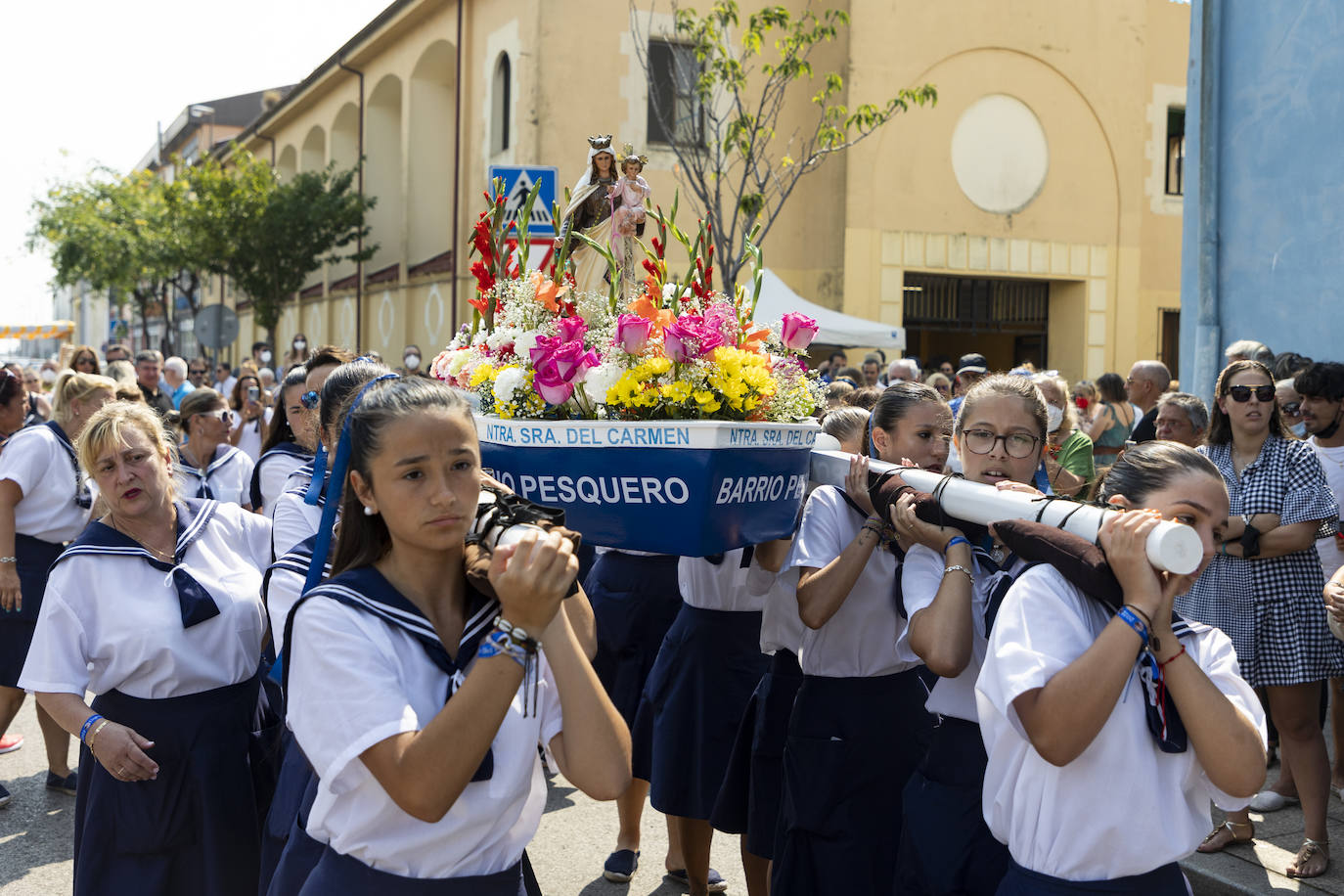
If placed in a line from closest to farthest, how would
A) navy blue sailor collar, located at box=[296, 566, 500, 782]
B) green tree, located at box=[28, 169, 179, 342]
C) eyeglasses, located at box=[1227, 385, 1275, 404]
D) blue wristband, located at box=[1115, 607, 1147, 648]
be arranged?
navy blue sailor collar, located at box=[296, 566, 500, 782] → blue wristband, located at box=[1115, 607, 1147, 648] → eyeglasses, located at box=[1227, 385, 1275, 404] → green tree, located at box=[28, 169, 179, 342]

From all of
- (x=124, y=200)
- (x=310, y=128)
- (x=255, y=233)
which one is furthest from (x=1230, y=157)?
(x=124, y=200)

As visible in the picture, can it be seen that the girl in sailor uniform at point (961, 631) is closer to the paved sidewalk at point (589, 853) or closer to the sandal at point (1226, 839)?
the paved sidewalk at point (589, 853)

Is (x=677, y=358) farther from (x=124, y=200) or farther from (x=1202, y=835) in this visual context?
(x=124, y=200)

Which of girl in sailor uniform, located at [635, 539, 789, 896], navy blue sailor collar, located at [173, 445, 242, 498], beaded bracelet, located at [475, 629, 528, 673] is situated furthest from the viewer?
navy blue sailor collar, located at [173, 445, 242, 498]

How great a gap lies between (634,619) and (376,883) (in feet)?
10.5

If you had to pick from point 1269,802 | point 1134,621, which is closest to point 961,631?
point 1134,621

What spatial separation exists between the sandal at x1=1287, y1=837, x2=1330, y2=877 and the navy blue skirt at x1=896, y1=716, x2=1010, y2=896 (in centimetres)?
244

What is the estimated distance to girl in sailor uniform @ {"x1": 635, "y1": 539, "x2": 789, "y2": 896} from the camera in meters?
4.56

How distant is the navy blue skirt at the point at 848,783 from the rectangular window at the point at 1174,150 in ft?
65.2

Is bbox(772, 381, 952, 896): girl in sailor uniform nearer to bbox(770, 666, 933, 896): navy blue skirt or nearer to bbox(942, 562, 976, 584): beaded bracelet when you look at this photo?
bbox(770, 666, 933, 896): navy blue skirt

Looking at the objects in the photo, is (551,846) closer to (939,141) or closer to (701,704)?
(701,704)

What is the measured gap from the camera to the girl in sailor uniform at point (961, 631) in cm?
296

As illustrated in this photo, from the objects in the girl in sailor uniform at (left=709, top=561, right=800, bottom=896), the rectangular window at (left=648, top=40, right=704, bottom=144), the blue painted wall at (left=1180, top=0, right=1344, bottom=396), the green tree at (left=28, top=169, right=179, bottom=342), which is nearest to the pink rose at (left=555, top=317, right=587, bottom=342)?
the girl in sailor uniform at (left=709, top=561, right=800, bottom=896)

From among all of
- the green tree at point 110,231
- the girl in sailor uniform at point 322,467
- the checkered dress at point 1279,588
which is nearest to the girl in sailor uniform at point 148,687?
the girl in sailor uniform at point 322,467
